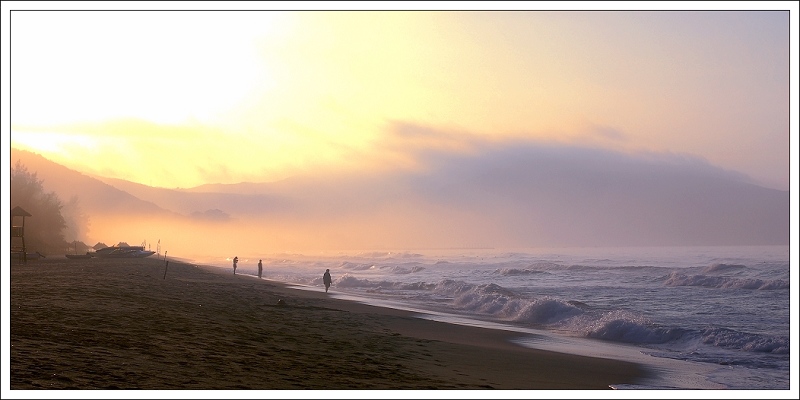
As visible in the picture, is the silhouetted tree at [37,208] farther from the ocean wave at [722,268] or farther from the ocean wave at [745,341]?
the ocean wave at [745,341]

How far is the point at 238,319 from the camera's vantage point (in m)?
21.8

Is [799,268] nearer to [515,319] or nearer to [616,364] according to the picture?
[616,364]

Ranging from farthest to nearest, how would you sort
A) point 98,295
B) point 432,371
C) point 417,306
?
point 417,306
point 98,295
point 432,371

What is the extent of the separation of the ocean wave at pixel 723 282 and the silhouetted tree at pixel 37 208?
65.2 meters

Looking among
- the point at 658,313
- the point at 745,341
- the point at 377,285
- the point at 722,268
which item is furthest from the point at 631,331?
the point at 722,268

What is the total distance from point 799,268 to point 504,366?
7.81 meters

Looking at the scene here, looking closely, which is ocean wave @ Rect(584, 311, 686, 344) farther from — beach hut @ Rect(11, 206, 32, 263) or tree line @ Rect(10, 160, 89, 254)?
tree line @ Rect(10, 160, 89, 254)

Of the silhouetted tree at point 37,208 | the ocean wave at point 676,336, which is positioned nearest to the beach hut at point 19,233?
the silhouetted tree at point 37,208

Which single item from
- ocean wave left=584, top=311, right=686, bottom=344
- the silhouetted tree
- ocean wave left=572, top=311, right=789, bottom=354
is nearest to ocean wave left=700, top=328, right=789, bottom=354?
ocean wave left=572, top=311, right=789, bottom=354

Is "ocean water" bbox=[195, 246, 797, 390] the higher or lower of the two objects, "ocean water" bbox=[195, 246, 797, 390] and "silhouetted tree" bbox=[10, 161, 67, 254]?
the lower

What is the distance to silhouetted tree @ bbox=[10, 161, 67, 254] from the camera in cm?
8462

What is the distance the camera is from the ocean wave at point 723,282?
47625 mm

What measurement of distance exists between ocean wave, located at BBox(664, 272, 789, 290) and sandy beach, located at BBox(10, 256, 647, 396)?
31.1 meters

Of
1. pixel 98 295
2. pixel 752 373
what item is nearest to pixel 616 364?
pixel 752 373
